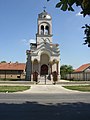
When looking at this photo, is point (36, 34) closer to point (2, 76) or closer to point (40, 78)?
point (40, 78)

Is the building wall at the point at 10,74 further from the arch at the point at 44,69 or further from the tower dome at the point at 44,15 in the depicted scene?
the tower dome at the point at 44,15

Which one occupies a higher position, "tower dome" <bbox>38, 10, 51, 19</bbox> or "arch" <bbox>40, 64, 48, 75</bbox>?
"tower dome" <bbox>38, 10, 51, 19</bbox>

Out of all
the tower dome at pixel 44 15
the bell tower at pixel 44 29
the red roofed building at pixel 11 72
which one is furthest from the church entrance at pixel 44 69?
the red roofed building at pixel 11 72

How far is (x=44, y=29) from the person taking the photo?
175 ft

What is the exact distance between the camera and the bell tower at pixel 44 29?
52562mm

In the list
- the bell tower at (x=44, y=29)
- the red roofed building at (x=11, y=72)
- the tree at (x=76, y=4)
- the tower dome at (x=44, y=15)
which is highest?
the tower dome at (x=44, y=15)

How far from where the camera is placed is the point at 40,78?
48.9m

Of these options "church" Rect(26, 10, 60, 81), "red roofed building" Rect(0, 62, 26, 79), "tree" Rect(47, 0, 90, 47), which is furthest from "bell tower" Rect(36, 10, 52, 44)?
"tree" Rect(47, 0, 90, 47)

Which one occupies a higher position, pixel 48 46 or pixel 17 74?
pixel 48 46

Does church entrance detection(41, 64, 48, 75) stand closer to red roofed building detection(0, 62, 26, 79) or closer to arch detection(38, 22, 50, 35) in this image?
arch detection(38, 22, 50, 35)

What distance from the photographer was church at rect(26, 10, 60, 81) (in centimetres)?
5019

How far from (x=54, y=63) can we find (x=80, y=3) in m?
45.4
